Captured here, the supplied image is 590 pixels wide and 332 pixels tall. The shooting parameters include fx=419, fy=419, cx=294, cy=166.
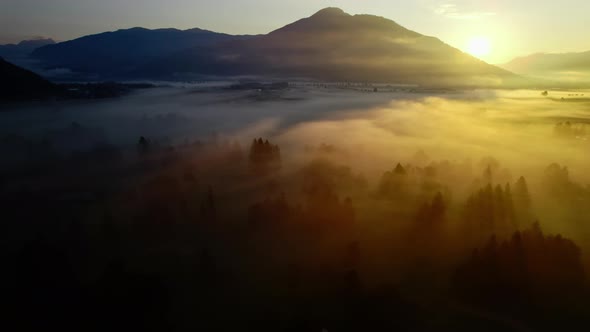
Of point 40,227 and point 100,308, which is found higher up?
point 100,308

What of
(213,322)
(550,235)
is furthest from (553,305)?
(213,322)

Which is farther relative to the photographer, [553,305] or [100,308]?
[553,305]

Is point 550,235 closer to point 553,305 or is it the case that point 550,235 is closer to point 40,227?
point 553,305

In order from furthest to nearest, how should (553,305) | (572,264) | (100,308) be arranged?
(572,264) → (553,305) → (100,308)

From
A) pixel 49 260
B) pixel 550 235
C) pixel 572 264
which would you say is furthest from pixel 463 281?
pixel 49 260

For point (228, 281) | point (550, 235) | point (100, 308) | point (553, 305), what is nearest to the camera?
point (100, 308)

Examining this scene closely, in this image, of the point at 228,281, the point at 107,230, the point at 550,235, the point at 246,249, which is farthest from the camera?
the point at 107,230

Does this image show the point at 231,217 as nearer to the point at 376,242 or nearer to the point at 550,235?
the point at 376,242

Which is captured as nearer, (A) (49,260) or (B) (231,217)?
(A) (49,260)

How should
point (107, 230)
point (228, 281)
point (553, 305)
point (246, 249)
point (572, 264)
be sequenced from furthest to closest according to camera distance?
point (107, 230), point (246, 249), point (572, 264), point (228, 281), point (553, 305)
